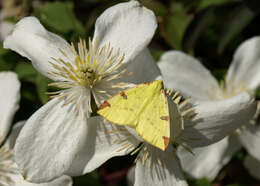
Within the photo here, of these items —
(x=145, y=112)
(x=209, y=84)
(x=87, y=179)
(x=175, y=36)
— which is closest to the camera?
(x=145, y=112)

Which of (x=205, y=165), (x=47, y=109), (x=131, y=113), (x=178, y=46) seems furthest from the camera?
(x=178, y=46)

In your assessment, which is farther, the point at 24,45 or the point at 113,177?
the point at 113,177

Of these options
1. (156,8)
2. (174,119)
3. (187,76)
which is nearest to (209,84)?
(187,76)

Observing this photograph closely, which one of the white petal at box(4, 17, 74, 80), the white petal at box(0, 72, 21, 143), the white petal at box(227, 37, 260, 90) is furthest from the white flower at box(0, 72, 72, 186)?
the white petal at box(227, 37, 260, 90)

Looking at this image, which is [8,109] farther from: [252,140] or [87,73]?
[252,140]

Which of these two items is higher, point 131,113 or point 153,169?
point 131,113

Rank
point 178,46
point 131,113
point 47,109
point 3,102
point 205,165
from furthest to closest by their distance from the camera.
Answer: point 178,46 < point 205,165 < point 3,102 < point 47,109 < point 131,113

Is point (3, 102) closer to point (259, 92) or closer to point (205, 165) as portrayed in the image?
point (205, 165)

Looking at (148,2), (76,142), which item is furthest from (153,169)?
(148,2)
